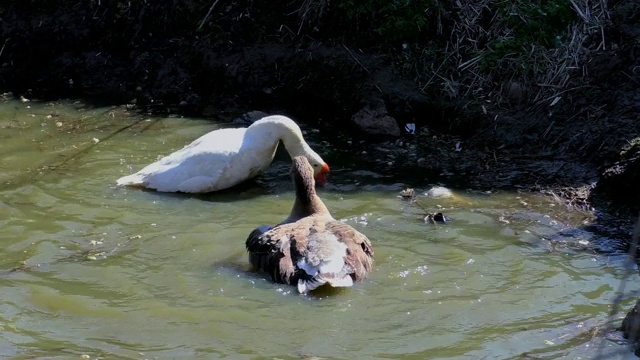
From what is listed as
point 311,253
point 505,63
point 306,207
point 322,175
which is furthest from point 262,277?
point 505,63

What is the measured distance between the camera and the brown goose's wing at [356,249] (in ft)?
21.4

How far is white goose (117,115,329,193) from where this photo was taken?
8.55 metres

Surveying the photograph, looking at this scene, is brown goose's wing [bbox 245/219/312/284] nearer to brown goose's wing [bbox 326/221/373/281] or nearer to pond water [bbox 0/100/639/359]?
pond water [bbox 0/100/639/359]

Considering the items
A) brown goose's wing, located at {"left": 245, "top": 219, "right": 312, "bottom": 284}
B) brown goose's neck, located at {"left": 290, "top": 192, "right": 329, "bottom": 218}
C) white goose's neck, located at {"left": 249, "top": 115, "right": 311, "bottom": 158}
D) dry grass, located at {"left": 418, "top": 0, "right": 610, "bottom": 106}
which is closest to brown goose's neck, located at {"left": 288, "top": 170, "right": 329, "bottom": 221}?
brown goose's neck, located at {"left": 290, "top": 192, "right": 329, "bottom": 218}

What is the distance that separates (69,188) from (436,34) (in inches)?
174

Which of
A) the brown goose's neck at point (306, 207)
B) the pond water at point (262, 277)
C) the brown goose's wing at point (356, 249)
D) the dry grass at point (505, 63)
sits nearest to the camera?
the pond water at point (262, 277)

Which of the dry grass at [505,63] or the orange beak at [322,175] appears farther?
the dry grass at [505,63]

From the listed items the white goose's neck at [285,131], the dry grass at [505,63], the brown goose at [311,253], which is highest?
the dry grass at [505,63]

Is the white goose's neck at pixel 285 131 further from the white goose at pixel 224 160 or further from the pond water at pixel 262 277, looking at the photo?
the pond water at pixel 262 277

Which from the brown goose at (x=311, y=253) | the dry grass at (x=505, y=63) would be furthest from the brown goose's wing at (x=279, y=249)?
the dry grass at (x=505, y=63)

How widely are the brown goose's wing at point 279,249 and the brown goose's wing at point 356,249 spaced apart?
23cm

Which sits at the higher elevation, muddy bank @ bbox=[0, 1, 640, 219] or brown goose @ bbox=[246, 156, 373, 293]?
muddy bank @ bbox=[0, 1, 640, 219]

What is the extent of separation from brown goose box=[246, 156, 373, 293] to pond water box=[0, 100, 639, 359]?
4.3 inches

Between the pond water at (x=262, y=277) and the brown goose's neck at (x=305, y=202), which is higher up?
the brown goose's neck at (x=305, y=202)
